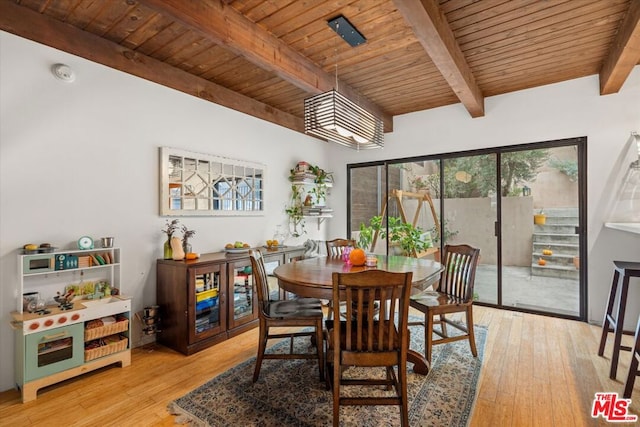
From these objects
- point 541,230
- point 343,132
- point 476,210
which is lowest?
point 541,230

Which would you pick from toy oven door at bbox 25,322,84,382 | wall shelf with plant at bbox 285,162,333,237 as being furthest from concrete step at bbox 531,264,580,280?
toy oven door at bbox 25,322,84,382

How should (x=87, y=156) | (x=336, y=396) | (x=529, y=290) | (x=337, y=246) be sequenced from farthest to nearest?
(x=529, y=290) < (x=337, y=246) < (x=87, y=156) < (x=336, y=396)

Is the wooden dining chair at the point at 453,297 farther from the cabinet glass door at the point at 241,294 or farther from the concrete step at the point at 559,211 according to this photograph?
the cabinet glass door at the point at 241,294

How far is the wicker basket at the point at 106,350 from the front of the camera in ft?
7.74

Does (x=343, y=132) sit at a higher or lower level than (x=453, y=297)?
higher

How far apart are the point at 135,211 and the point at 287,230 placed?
2.19 meters

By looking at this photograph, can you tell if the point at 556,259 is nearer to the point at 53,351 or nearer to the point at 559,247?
the point at 559,247

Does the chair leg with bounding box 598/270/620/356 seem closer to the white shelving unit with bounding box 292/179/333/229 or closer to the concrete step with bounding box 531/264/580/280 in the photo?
the concrete step with bounding box 531/264/580/280

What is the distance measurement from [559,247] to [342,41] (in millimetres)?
3464

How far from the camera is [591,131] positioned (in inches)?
136

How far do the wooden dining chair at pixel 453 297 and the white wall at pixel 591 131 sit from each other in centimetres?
182

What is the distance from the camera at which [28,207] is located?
2.30 m

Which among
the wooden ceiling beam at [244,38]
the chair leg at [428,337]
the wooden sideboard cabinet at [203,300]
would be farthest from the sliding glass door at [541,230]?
the wooden sideboard cabinet at [203,300]

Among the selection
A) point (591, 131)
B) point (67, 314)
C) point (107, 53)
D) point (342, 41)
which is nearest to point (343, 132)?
point (342, 41)
